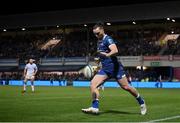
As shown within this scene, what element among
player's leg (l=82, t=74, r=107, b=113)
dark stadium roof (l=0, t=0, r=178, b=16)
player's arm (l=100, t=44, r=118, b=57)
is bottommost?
player's leg (l=82, t=74, r=107, b=113)

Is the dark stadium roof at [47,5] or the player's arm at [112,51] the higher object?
the dark stadium roof at [47,5]

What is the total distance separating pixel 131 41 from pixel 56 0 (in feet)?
40.6

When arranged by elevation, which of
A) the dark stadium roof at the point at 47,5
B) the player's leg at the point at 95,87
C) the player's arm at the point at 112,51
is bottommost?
the player's leg at the point at 95,87

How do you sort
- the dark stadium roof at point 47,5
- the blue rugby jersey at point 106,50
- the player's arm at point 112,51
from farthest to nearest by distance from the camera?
the dark stadium roof at point 47,5, the blue rugby jersey at point 106,50, the player's arm at point 112,51

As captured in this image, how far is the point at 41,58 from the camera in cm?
7038

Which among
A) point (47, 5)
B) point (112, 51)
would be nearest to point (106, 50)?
point (112, 51)

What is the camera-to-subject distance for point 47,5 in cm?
6700

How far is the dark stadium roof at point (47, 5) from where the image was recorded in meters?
63.4

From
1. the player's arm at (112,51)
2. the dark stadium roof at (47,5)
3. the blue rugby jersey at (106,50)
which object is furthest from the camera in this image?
the dark stadium roof at (47,5)

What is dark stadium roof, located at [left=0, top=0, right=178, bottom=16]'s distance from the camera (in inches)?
2495

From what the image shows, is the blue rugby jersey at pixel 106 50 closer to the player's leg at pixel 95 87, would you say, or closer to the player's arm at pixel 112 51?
the player's arm at pixel 112 51

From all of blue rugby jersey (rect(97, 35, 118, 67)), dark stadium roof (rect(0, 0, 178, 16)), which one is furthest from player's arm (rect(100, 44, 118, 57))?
dark stadium roof (rect(0, 0, 178, 16))

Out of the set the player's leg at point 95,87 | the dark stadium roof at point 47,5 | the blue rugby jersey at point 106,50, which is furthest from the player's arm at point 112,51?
the dark stadium roof at point 47,5

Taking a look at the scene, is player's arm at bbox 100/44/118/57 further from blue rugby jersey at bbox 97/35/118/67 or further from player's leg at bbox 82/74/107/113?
player's leg at bbox 82/74/107/113
